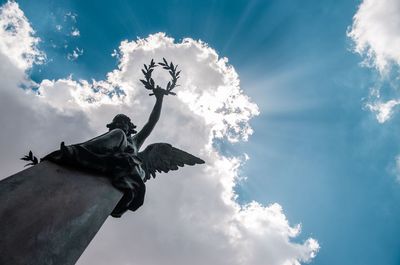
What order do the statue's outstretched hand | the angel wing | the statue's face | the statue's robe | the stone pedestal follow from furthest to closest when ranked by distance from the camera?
the statue's outstretched hand
the angel wing
the statue's face
the statue's robe
the stone pedestal

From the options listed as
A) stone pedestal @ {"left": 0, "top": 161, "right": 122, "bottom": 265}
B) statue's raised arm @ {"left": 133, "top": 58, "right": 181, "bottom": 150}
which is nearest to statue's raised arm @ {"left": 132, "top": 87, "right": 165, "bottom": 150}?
statue's raised arm @ {"left": 133, "top": 58, "right": 181, "bottom": 150}

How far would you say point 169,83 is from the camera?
7578 mm

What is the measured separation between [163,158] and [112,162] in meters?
2.49

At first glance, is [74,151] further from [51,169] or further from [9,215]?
[9,215]

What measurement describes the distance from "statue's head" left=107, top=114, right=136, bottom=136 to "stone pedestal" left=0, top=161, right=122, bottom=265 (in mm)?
1967

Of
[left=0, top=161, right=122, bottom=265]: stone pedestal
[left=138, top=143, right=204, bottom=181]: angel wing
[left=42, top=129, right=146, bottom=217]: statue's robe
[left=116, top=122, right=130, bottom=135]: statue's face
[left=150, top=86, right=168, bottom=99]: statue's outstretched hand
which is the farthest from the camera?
[left=150, top=86, right=168, bottom=99]: statue's outstretched hand

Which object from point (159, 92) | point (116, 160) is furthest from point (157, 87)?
point (116, 160)

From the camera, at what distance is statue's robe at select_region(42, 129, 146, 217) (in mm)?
4172

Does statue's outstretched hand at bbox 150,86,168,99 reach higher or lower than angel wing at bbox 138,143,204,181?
higher

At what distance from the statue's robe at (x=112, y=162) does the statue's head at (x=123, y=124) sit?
112cm

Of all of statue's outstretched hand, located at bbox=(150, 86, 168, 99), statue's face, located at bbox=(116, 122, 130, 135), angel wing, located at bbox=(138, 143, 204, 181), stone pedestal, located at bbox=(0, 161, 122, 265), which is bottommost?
stone pedestal, located at bbox=(0, 161, 122, 265)

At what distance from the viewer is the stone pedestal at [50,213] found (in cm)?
292

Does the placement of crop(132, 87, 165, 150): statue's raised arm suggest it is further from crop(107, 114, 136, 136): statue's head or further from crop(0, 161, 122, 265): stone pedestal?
crop(0, 161, 122, 265): stone pedestal

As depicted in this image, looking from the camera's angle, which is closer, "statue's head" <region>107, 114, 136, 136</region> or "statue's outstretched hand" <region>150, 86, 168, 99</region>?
"statue's head" <region>107, 114, 136, 136</region>
